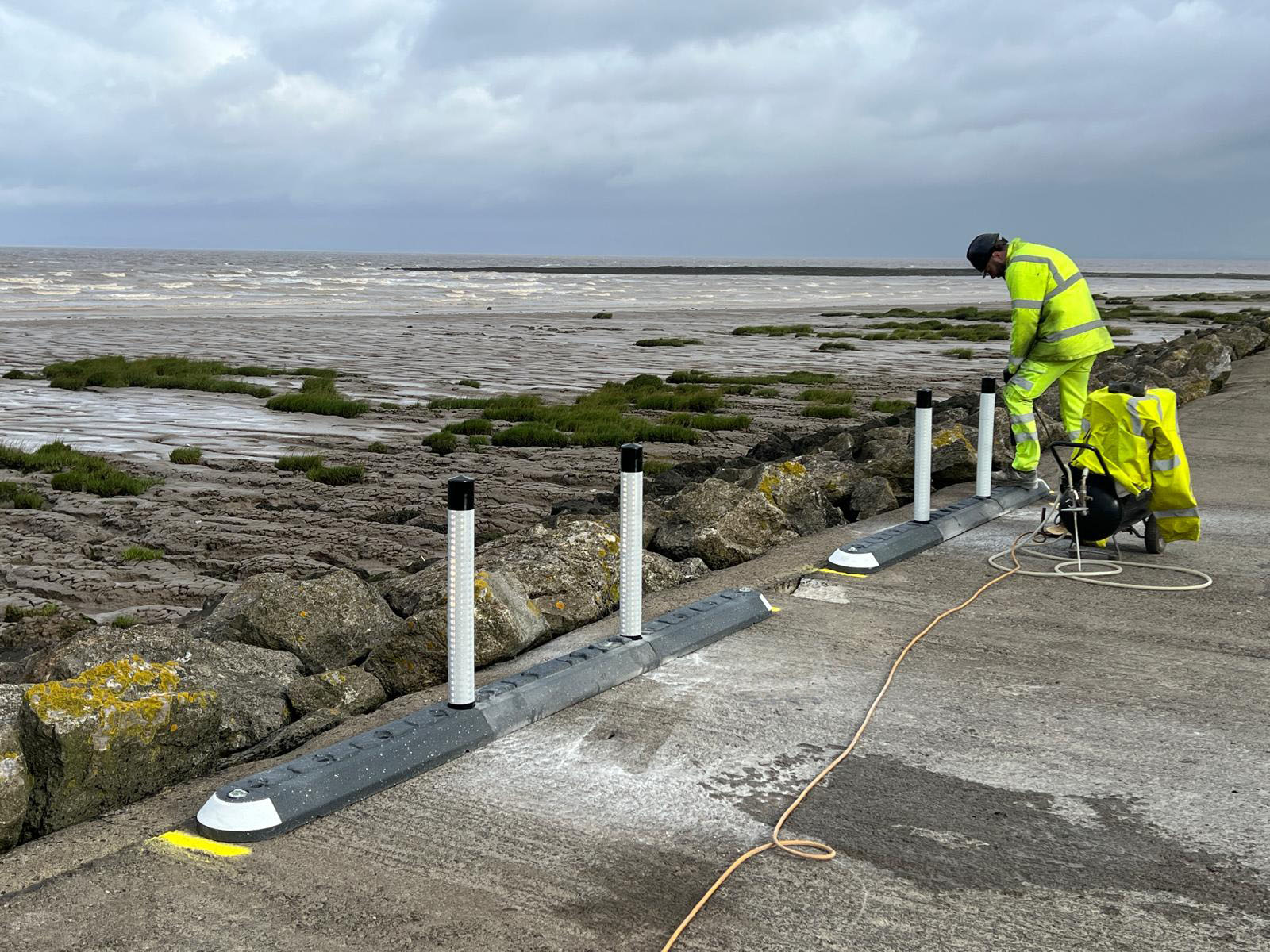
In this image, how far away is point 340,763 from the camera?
4.31m

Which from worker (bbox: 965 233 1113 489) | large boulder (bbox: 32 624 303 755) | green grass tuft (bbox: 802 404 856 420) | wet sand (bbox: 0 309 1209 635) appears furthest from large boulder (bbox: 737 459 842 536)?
green grass tuft (bbox: 802 404 856 420)

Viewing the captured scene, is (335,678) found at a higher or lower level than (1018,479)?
lower

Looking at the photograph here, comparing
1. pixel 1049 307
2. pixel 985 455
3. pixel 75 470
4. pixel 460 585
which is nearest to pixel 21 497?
pixel 75 470

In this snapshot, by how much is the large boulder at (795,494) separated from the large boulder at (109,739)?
211 inches

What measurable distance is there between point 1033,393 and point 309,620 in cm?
579

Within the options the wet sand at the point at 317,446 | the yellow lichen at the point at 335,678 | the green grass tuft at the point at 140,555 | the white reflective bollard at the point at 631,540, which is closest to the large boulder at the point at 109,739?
the yellow lichen at the point at 335,678

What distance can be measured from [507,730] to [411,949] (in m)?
1.55

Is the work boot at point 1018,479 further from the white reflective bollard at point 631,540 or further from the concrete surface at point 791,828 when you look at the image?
the white reflective bollard at point 631,540

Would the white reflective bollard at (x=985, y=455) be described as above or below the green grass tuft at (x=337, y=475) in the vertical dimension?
above

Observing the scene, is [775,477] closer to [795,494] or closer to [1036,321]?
[795,494]

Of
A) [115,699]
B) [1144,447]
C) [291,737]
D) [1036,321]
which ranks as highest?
[1036,321]

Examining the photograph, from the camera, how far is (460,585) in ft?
15.3

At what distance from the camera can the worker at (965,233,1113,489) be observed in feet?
30.2

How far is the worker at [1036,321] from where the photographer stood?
9211 mm
